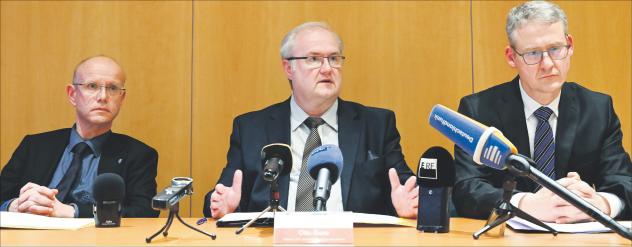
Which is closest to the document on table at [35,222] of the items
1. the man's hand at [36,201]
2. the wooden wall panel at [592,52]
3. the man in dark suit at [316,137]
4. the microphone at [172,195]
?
the man's hand at [36,201]

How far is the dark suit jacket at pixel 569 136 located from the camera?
2.65 meters

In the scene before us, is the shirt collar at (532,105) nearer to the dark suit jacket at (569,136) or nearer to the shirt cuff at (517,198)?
the dark suit jacket at (569,136)

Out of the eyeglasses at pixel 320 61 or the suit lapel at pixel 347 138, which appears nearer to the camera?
the suit lapel at pixel 347 138

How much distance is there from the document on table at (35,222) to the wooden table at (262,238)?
0.14 feet

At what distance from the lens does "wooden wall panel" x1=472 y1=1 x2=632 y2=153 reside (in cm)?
382

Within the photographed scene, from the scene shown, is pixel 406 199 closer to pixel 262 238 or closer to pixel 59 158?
pixel 262 238

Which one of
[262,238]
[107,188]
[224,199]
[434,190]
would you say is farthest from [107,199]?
[434,190]

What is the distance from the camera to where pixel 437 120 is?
1811 millimetres

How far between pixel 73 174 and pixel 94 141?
0.19 m

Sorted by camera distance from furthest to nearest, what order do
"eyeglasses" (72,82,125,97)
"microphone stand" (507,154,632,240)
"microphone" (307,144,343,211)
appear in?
"eyeglasses" (72,82,125,97) → "microphone" (307,144,343,211) → "microphone stand" (507,154,632,240)

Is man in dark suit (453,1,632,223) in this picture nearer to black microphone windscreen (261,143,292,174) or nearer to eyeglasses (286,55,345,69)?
eyeglasses (286,55,345,69)

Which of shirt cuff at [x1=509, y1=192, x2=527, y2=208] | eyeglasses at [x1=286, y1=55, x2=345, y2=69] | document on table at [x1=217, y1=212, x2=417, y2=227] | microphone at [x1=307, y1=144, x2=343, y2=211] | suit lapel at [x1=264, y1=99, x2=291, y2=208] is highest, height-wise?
eyeglasses at [x1=286, y1=55, x2=345, y2=69]

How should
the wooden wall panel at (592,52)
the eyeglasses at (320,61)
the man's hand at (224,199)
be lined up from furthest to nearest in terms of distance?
the wooden wall panel at (592,52) → the eyeglasses at (320,61) → the man's hand at (224,199)

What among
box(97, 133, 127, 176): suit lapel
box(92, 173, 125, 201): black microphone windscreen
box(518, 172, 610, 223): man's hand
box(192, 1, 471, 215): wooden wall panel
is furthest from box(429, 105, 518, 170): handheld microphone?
box(192, 1, 471, 215): wooden wall panel
